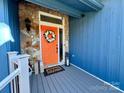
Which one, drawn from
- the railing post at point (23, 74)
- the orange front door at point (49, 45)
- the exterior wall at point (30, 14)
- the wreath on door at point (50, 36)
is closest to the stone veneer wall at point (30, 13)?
the exterior wall at point (30, 14)

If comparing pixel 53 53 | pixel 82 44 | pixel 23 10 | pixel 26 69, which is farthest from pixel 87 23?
pixel 26 69

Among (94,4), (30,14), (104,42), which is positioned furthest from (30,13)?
(104,42)

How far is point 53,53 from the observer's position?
564cm

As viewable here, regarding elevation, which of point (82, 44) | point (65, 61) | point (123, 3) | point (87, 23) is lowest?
point (65, 61)

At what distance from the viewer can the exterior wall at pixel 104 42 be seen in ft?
10.8

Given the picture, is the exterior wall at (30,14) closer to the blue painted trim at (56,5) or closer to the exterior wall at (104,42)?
the blue painted trim at (56,5)

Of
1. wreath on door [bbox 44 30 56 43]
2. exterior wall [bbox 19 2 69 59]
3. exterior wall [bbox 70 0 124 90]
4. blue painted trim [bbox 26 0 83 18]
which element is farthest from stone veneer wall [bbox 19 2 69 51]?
exterior wall [bbox 70 0 124 90]

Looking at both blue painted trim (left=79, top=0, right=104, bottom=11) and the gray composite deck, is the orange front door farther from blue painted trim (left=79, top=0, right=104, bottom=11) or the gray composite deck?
blue painted trim (left=79, top=0, right=104, bottom=11)

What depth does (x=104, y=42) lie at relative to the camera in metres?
3.83

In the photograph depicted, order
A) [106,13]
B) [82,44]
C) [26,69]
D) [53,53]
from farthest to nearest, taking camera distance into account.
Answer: [53,53] → [82,44] → [106,13] → [26,69]

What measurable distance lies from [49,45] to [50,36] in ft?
1.35

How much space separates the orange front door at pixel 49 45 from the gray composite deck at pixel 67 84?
43.5 inches

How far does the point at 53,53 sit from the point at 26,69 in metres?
3.76

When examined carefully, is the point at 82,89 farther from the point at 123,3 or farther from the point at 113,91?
the point at 123,3
